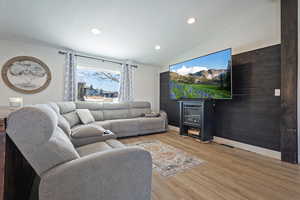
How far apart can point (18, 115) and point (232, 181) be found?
2226 mm

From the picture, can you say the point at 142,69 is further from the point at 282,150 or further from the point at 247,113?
the point at 282,150

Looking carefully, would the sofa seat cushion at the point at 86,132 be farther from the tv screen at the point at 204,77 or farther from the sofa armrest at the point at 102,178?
the tv screen at the point at 204,77

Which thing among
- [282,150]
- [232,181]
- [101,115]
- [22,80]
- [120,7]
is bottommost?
[232,181]

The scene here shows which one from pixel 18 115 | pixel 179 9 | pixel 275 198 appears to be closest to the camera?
pixel 18 115

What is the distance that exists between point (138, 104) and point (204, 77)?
2269mm

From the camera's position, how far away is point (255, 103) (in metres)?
2.73

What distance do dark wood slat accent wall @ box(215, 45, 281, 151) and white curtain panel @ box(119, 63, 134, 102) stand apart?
2807mm

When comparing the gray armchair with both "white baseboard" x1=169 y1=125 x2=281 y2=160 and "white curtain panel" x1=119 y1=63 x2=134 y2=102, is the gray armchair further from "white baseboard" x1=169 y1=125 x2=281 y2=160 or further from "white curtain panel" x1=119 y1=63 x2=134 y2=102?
"white curtain panel" x1=119 y1=63 x2=134 y2=102

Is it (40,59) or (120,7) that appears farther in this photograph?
(40,59)

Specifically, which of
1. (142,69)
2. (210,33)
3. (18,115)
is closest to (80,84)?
(142,69)

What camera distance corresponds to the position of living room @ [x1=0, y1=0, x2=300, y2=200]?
0.90m

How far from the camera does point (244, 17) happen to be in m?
2.90

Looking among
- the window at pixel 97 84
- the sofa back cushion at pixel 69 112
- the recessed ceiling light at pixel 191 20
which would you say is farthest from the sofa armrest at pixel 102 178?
the window at pixel 97 84

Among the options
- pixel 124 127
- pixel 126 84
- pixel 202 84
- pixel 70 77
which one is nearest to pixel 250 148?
pixel 202 84
